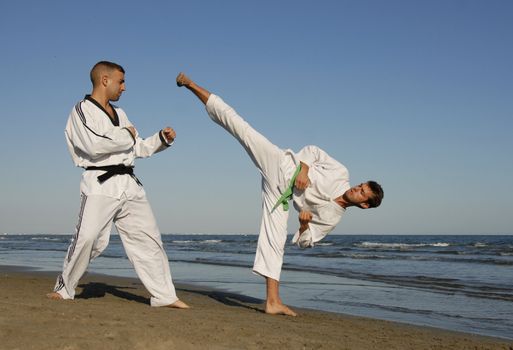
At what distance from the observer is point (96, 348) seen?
9.91 feet

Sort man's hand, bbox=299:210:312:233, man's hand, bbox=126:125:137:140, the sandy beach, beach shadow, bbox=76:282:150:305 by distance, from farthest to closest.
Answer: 1. beach shadow, bbox=76:282:150:305
2. man's hand, bbox=299:210:312:233
3. man's hand, bbox=126:125:137:140
4. the sandy beach

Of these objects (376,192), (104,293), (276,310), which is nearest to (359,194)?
(376,192)

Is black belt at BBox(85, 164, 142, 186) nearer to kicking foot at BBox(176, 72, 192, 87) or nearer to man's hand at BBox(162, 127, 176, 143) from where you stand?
man's hand at BBox(162, 127, 176, 143)

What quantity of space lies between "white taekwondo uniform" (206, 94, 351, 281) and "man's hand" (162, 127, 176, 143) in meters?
0.40

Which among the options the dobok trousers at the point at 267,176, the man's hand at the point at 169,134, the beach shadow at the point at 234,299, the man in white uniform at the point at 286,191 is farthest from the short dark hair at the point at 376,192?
the man's hand at the point at 169,134

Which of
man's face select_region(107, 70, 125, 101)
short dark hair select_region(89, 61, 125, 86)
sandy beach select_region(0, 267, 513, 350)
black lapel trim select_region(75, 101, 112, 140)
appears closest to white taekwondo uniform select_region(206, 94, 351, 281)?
sandy beach select_region(0, 267, 513, 350)

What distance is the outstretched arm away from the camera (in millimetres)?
5125

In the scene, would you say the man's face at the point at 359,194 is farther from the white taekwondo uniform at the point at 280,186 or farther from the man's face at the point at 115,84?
the man's face at the point at 115,84

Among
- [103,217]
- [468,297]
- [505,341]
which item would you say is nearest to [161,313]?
[103,217]

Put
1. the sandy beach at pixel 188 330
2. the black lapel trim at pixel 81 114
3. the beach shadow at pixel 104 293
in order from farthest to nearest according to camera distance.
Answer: the beach shadow at pixel 104 293 → the black lapel trim at pixel 81 114 → the sandy beach at pixel 188 330

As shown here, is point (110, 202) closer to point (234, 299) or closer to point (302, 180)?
point (302, 180)

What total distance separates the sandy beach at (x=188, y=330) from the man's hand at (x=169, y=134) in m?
1.43

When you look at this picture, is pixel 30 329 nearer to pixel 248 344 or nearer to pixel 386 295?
pixel 248 344

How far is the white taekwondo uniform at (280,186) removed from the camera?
496 centimetres
